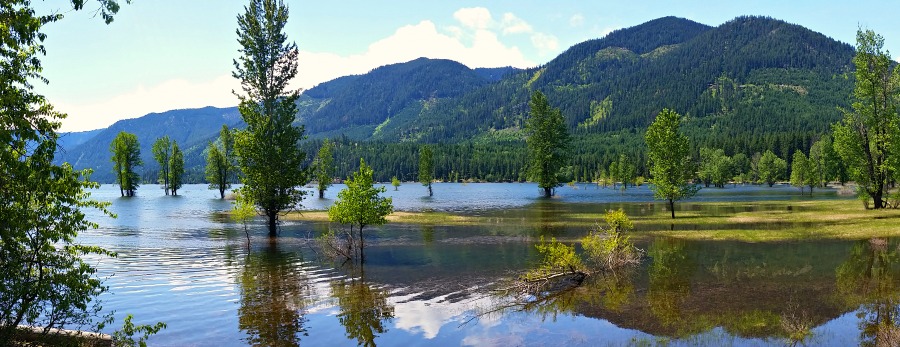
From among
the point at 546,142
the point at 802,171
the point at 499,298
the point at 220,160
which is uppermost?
the point at 546,142

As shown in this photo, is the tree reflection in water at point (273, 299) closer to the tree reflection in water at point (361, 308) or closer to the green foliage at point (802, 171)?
the tree reflection in water at point (361, 308)

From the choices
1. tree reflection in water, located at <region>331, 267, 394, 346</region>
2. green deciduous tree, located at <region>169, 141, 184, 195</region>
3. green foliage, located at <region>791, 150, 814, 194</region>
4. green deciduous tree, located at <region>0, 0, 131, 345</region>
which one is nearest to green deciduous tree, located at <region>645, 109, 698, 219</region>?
tree reflection in water, located at <region>331, 267, 394, 346</region>

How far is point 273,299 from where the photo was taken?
83.4 feet

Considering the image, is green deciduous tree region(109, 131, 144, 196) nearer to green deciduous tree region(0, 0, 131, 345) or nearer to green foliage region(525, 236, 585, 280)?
green foliage region(525, 236, 585, 280)

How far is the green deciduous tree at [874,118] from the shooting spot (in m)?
57.3

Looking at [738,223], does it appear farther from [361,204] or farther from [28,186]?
[28,186]

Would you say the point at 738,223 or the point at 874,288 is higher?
the point at 874,288

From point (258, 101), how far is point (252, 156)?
5.80 m

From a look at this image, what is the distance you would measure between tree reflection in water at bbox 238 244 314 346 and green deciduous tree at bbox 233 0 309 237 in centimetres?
1409

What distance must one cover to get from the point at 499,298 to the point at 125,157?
150m

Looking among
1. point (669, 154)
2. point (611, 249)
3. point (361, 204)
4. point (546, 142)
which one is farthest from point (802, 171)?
point (361, 204)

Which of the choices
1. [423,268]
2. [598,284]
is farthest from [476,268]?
[598,284]

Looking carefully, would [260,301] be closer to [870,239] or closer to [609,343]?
[609,343]

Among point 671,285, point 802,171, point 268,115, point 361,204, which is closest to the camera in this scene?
point 671,285
